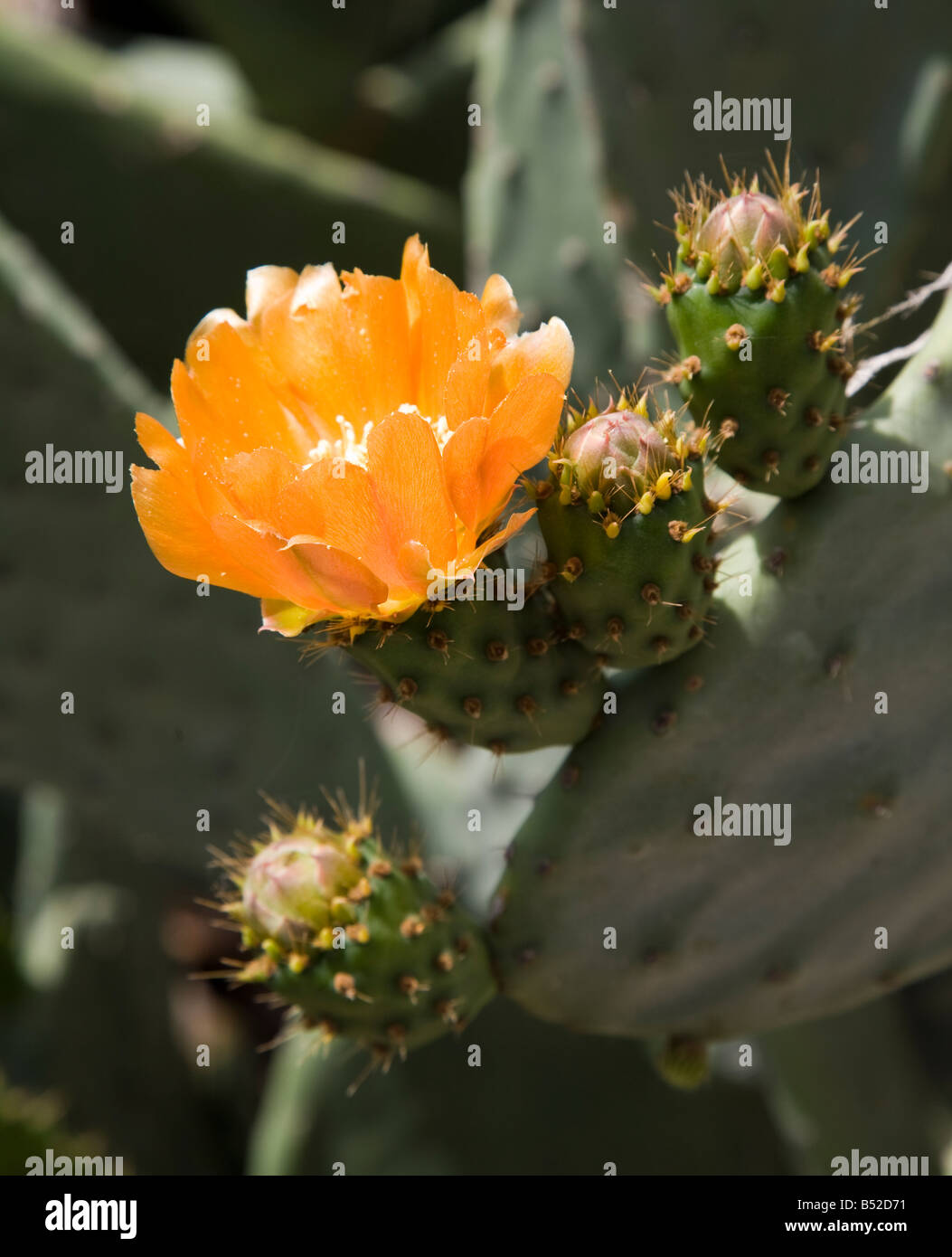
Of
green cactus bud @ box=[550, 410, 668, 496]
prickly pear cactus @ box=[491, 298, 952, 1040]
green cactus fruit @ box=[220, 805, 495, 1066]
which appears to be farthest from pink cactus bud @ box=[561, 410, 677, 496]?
green cactus fruit @ box=[220, 805, 495, 1066]

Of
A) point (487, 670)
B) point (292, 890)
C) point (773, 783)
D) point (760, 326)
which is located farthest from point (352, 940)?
point (760, 326)

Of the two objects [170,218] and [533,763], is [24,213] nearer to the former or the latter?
[170,218]

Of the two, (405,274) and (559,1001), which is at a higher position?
(405,274)

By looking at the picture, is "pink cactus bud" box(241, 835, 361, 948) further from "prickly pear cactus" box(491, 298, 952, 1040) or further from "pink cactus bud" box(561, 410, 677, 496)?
"pink cactus bud" box(561, 410, 677, 496)

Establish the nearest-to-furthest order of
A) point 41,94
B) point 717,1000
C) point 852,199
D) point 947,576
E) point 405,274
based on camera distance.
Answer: point 405,274 < point 947,576 < point 717,1000 < point 852,199 < point 41,94

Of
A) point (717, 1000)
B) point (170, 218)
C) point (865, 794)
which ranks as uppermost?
point (170, 218)

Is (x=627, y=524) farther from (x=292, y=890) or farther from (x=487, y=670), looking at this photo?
(x=292, y=890)
